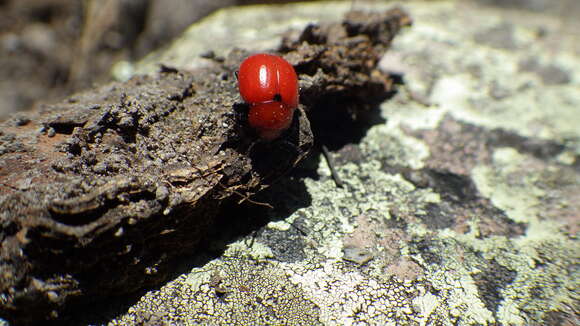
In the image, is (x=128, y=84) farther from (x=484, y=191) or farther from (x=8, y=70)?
(x=8, y=70)

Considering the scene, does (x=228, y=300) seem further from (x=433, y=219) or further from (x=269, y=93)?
(x=433, y=219)

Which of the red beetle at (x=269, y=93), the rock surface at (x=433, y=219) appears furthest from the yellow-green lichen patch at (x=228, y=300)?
the red beetle at (x=269, y=93)

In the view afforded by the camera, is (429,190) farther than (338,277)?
Yes

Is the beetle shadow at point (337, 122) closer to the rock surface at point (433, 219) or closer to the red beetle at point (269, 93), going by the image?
the rock surface at point (433, 219)

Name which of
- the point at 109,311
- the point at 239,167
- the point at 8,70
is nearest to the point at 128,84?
the point at 239,167

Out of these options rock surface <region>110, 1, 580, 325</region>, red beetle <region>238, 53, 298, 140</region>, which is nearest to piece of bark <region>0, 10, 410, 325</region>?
red beetle <region>238, 53, 298, 140</region>

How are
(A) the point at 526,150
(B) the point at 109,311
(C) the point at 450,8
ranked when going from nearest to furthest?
(B) the point at 109,311, (A) the point at 526,150, (C) the point at 450,8

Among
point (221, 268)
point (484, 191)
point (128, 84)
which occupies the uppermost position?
point (128, 84)

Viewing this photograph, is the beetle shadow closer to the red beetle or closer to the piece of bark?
the piece of bark
